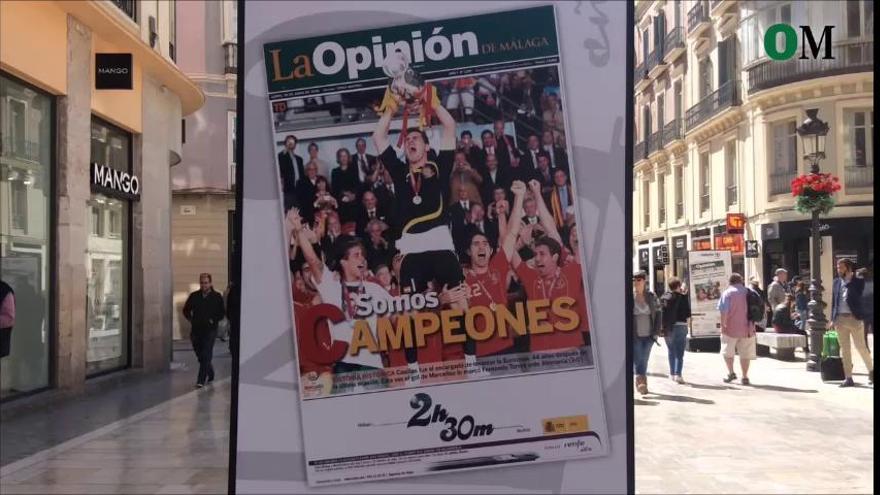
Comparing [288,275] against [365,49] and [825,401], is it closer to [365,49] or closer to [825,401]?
[365,49]

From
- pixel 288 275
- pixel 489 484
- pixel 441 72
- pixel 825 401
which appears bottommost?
pixel 825 401

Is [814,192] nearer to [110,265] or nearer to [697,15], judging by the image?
[697,15]

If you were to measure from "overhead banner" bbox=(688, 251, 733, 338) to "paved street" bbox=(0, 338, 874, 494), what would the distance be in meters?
3.80

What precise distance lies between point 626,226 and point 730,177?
4.59 m

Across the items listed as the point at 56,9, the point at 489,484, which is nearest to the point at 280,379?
the point at 489,484

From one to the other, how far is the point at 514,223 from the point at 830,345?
778cm

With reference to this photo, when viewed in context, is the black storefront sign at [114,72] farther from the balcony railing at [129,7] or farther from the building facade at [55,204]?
the building facade at [55,204]

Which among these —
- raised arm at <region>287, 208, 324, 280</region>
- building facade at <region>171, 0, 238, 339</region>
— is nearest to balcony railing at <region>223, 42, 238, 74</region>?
building facade at <region>171, 0, 238, 339</region>

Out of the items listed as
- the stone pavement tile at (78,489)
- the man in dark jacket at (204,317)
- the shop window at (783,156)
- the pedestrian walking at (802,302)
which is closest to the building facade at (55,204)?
the stone pavement tile at (78,489)

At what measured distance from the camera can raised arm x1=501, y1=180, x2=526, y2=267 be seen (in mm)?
1357

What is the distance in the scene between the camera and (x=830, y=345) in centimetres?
812

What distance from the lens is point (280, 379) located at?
1.40 meters

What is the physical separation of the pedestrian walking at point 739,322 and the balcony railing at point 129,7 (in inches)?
297

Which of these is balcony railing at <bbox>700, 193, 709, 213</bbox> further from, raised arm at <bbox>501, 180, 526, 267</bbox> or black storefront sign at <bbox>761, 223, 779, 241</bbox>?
raised arm at <bbox>501, 180, 526, 267</bbox>
